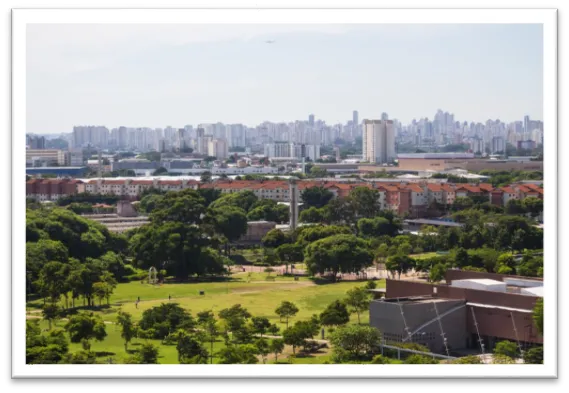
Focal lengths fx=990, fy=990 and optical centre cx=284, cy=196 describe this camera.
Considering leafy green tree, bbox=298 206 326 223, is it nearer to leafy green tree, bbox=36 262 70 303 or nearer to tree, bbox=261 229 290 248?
tree, bbox=261 229 290 248

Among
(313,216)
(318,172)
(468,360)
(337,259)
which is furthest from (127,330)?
(318,172)

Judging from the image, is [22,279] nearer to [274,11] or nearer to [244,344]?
[274,11]

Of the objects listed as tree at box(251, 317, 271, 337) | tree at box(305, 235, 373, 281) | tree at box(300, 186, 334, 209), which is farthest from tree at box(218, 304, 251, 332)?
tree at box(300, 186, 334, 209)

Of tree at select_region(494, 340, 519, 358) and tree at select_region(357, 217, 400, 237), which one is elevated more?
tree at select_region(357, 217, 400, 237)

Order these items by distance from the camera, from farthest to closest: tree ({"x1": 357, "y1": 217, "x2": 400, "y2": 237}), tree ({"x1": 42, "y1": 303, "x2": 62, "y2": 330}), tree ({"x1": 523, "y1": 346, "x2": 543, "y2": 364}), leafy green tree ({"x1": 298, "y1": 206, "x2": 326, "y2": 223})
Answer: leafy green tree ({"x1": 298, "y1": 206, "x2": 326, "y2": 223}) → tree ({"x1": 357, "y1": 217, "x2": 400, "y2": 237}) → tree ({"x1": 42, "y1": 303, "x2": 62, "y2": 330}) → tree ({"x1": 523, "y1": 346, "x2": 543, "y2": 364})

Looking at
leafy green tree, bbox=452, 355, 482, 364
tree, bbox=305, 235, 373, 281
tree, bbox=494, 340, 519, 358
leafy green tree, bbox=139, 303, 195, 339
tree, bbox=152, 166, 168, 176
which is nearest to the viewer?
leafy green tree, bbox=452, 355, 482, 364

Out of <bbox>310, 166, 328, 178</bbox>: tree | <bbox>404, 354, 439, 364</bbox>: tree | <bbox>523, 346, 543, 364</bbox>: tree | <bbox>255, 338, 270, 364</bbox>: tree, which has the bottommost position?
<bbox>255, 338, 270, 364</bbox>: tree

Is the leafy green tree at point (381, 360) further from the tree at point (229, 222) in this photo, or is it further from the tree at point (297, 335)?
the tree at point (229, 222)

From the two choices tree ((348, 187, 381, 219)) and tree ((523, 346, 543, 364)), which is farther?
→ tree ((348, 187, 381, 219))
